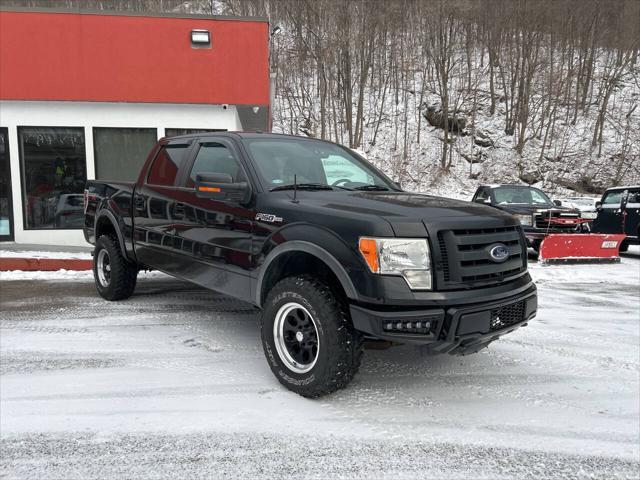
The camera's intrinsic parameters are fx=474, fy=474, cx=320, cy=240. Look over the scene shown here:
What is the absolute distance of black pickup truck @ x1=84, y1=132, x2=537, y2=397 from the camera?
2.85 meters

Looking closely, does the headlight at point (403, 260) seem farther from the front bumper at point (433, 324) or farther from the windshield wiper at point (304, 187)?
the windshield wiper at point (304, 187)

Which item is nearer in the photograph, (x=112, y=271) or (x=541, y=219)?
(x=112, y=271)


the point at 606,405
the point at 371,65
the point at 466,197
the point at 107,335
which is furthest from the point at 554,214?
the point at 371,65

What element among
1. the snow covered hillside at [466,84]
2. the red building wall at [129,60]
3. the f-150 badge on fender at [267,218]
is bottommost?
the f-150 badge on fender at [267,218]

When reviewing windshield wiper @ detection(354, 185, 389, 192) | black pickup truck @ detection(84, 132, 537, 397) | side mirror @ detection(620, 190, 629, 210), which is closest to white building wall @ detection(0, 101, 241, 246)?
black pickup truck @ detection(84, 132, 537, 397)

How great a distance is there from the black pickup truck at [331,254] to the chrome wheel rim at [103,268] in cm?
169

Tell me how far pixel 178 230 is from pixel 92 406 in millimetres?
1789

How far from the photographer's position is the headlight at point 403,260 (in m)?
2.85

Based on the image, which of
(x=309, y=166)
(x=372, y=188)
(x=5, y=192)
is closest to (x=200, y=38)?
(x=5, y=192)

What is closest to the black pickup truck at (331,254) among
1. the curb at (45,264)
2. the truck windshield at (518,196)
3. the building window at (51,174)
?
the curb at (45,264)

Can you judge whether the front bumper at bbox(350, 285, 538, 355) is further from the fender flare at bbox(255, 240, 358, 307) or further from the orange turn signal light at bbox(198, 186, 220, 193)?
the orange turn signal light at bbox(198, 186, 220, 193)

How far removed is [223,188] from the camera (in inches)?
140

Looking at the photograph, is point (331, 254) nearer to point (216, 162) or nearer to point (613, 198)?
point (216, 162)

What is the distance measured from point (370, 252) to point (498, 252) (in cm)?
91
